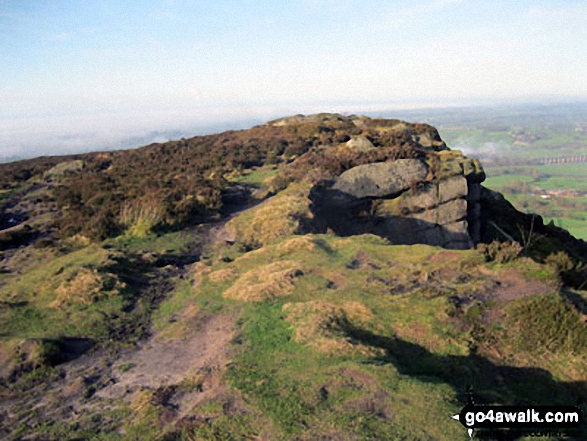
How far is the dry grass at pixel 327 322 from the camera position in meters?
12.5

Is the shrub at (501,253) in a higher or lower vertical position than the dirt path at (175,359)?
higher

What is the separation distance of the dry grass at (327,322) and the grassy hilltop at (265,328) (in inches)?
2.6

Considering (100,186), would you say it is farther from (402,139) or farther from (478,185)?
(478,185)

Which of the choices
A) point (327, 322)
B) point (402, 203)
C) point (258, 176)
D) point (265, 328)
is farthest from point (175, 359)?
point (258, 176)

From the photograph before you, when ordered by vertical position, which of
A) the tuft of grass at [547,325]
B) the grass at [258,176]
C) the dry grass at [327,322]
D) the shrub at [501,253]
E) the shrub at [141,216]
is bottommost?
the tuft of grass at [547,325]

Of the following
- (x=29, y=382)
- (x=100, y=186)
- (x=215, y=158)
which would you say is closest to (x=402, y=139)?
(x=215, y=158)

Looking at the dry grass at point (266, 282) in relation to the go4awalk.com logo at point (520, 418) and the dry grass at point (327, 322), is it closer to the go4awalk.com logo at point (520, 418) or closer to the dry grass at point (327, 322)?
the dry grass at point (327, 322)

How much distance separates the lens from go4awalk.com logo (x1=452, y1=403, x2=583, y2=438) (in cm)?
883

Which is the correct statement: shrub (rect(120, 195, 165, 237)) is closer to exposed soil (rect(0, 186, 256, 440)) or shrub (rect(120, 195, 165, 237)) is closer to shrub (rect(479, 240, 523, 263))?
exposed soil (rect(0, 186, 256, 440))

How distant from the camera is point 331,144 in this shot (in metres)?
45.7

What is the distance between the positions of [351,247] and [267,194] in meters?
13.8

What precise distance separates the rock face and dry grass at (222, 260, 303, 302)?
10063mm

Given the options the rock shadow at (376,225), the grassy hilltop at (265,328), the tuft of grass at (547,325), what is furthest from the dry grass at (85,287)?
the tuft of grass at (547,325)

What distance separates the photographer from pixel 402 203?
102ft
